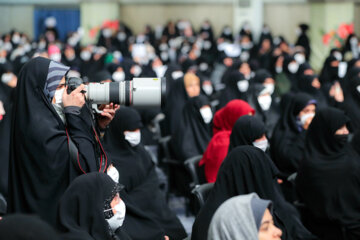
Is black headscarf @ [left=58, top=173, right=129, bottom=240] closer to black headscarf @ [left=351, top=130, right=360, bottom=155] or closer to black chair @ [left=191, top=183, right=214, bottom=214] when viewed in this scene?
black chair @ [left=191, top=183, right=214, bottom=214]

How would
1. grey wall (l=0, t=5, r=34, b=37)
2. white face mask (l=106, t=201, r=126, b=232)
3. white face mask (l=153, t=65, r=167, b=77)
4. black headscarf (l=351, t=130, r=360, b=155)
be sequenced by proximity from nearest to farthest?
white face mask (l=106, t=201, r=126, b=232) < black headscarf (l=351, t=130, r=360, b=155) < white face mask (l=153, t=65, r=167, b=77) < grey wall (l=0, t=5, r=34, b=37)

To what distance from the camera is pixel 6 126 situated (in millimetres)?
4715

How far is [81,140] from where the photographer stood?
310 centimetres

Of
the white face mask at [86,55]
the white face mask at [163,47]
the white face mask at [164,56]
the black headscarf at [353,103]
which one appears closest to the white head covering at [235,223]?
the black headscarf at [353,103]

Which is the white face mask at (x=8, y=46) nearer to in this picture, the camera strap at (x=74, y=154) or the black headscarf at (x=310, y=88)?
the black headscarf at (x=310, y=88)

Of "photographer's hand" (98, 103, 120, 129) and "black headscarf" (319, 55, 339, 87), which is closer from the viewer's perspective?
"photographer's hand" (98, 103, 120, 129)

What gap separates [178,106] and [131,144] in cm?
318

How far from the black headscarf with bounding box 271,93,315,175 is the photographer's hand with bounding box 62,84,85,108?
297cm

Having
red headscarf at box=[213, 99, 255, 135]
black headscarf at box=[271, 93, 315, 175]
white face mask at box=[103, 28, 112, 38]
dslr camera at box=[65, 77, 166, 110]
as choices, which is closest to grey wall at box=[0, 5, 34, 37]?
white face mask at box=[103, 28, 112, 38]

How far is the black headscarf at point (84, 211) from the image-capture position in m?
2.68

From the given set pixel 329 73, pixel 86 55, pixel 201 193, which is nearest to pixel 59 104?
pixel 201 193

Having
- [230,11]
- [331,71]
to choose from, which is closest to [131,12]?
[230,11]

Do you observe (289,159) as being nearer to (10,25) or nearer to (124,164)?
(124,164)

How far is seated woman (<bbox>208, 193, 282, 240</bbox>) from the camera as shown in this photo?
2.40 metres
